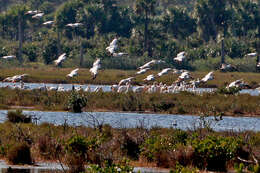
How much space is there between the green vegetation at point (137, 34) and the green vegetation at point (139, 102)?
35977mm

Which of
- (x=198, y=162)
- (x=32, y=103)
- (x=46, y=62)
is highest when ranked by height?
(x=198, y=162)

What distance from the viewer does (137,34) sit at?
95062mm

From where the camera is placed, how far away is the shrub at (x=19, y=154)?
1945 cm

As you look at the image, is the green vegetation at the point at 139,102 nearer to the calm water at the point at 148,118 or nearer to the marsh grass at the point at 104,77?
the calm water at the point at 148,118

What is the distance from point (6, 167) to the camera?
61.6 feet

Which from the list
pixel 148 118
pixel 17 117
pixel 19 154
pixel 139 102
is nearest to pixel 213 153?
pixel 19 154

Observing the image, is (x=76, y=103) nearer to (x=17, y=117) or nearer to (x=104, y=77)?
(x=17, y=117)

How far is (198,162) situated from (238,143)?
1347 mm

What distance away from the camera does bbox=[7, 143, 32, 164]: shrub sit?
19.5m

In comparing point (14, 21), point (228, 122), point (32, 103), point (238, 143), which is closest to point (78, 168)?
point (238, 143)

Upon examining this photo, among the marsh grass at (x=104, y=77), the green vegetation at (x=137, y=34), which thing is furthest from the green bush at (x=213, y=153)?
the green vegetation at (x=137, y=34)

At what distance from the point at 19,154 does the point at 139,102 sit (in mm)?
23294

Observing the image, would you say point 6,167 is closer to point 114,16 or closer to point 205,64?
point 205,64

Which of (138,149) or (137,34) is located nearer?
(138,149)
